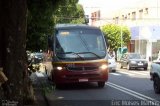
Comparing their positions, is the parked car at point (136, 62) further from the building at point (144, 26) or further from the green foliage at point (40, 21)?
the green foliage at point (40, 21)

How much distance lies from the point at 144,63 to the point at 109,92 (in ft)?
75.1

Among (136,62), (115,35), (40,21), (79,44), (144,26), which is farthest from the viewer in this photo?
(115,35)

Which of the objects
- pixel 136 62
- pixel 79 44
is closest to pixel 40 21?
pixel 79 44

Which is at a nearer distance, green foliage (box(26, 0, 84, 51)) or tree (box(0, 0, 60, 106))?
tree (box(0, 0, 60, 106))

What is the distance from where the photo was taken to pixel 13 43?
8.63 m

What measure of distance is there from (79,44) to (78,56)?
0.75m

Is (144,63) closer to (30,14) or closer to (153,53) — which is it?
(153,53)

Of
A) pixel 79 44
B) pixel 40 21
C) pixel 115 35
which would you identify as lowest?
pixel 115 35

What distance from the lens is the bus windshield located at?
19.6 metres

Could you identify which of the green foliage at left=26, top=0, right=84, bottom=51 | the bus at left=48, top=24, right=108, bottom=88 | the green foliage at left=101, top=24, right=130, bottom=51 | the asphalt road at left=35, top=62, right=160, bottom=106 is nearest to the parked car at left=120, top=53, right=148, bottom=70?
the green foliage at left=101, top=24, right=130, bottom=51

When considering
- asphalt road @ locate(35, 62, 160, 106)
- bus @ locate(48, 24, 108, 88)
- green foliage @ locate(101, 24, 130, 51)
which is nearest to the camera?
asphalt road @ locate(35, 62, 160, 106)

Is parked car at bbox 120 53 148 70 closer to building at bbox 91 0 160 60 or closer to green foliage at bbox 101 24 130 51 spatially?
building at bbox 91 0 160 60

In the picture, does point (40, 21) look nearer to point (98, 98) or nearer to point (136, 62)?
point (98, 98)

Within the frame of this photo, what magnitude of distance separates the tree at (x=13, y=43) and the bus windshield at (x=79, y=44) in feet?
35.0
